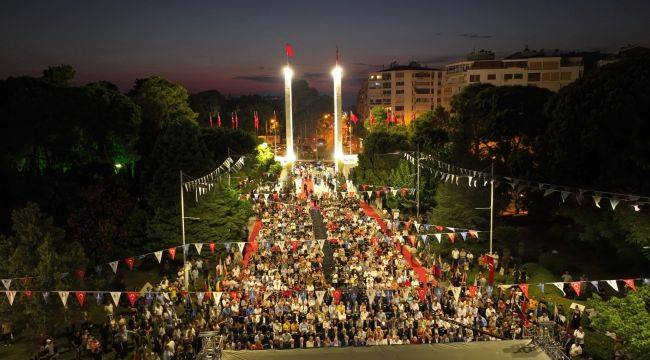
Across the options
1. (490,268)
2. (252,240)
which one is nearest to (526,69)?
(252,240)

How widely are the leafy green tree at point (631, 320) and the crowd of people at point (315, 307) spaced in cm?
203

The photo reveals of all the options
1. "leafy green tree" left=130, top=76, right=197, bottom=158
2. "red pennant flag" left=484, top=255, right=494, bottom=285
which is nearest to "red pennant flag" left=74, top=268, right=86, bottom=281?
"red pennant flag" left=484, top=255, right=494, bottom=285

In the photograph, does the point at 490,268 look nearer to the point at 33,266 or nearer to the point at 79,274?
the point at 79,274

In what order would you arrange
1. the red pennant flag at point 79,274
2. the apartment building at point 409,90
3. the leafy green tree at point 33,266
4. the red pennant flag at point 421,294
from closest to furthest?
the leafy green tree at point 33,266 → the red pennant flag at point 79,274 → the red pennant flag at point 421,294 → the apartment building at point 409,90

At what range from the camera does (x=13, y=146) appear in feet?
122

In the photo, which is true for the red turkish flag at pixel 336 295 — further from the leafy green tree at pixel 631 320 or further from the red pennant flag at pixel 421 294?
the leafy green tree at pixel 631 320

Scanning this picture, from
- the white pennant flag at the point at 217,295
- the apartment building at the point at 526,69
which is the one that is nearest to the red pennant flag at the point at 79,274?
the white pennant flag at the point at 217,295

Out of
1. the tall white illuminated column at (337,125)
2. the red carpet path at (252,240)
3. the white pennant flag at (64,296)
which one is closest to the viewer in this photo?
the white pennant flag at (64,296)

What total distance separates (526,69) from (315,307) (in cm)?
7849

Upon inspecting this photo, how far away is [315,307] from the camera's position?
22000mm

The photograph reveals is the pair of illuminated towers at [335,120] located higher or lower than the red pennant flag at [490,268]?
higher

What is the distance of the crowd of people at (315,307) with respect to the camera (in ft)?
64.1

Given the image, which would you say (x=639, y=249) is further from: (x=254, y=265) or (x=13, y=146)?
(x=13, y=146)

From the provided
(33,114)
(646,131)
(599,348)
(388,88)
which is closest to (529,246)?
(646,131)
